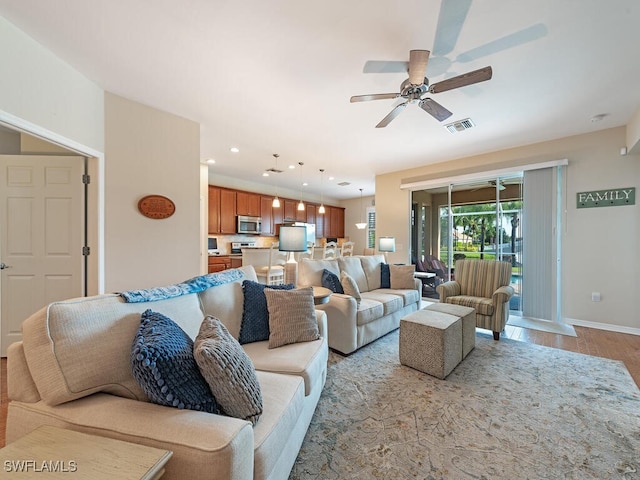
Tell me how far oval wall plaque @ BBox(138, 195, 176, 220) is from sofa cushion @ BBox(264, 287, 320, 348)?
1866 mm

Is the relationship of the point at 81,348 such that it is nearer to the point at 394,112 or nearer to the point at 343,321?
the point at 343,321

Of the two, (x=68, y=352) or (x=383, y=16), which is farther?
(x=383, y=16)

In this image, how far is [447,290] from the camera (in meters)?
3.73

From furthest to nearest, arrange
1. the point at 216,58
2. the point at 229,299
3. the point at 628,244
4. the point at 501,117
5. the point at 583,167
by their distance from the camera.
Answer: the point at 583,167 → the point at 628,244 → the point at 501,117 → the point at 216,58 → the point at 229,299

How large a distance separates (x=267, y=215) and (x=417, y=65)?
5.76 meters

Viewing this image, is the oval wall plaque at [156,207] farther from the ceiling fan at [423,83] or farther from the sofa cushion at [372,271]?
the sofa cushion at [372,271]

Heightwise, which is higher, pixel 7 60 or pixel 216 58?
pixel 216 58

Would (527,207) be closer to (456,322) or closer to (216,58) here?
(456,322)

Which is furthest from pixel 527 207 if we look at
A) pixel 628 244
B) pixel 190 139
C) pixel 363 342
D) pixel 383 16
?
pixel 190 139

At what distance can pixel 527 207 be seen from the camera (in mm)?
4273

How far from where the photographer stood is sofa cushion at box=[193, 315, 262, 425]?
1.08m

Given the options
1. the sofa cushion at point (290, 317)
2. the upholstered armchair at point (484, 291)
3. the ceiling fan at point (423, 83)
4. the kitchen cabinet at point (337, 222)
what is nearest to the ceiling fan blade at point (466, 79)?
the ceiling fan at point (423, 83)

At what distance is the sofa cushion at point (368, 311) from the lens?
301 centimetres

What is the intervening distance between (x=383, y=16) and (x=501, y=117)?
2.30 metres
